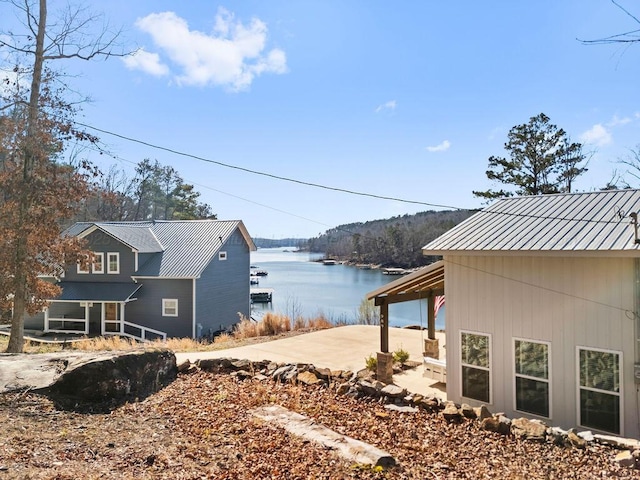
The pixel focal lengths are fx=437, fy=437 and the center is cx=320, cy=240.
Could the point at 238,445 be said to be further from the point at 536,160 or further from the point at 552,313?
the point at 536,160

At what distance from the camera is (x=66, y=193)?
10.0 metres

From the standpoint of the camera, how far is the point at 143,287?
67.0 ft

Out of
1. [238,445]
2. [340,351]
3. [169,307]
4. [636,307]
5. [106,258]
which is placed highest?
[106,258]

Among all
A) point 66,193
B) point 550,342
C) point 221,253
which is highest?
point 66,193

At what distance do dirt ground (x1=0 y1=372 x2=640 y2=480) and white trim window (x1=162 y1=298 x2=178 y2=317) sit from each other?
14577mm

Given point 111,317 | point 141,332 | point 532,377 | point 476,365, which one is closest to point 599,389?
point 532,377

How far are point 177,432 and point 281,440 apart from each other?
3.83 feet

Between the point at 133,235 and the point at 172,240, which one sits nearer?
the point at 133,235

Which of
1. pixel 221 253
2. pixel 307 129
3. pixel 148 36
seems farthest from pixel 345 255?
pixel 148 36

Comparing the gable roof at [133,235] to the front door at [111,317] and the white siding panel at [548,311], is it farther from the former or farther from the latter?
the white siding panel at [548,311]

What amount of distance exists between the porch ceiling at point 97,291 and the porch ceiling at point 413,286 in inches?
555

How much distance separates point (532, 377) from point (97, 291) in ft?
62.2

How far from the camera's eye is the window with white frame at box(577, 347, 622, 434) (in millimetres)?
6449

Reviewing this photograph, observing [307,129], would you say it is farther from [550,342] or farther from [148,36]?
[550,342]
